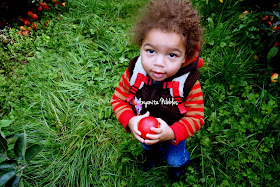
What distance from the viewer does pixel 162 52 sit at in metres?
1.14

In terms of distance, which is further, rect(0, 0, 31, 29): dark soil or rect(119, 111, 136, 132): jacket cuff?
rect(0, 0, 31, 29): dark soil

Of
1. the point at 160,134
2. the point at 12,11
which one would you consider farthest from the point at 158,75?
the point at 12,11

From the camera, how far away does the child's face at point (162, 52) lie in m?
1.11

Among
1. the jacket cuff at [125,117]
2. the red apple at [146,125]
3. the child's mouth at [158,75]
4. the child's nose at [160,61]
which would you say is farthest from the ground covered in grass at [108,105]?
the child's nose at [160,61]

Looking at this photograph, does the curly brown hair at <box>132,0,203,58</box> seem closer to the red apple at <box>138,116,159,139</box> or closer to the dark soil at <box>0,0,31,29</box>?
the red apple at <box>138,116,159,139</box>

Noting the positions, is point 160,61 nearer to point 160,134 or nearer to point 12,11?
point 160,134

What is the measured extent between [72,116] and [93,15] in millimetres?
1967

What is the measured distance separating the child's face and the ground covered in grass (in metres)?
1.25

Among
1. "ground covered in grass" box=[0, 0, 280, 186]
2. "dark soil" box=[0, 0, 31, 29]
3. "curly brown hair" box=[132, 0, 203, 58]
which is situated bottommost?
"ground covered in grass" box=[0, 0, 280, 186]

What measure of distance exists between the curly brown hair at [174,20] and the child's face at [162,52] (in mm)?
34

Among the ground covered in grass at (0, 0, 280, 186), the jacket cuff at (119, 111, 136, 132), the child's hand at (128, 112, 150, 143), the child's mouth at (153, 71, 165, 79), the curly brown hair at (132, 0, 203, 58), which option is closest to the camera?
the curly brown hair at (132, 0, 203, 58)

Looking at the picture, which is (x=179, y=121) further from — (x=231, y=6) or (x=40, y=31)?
(x=40, y=31)

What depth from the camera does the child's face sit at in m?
1.11

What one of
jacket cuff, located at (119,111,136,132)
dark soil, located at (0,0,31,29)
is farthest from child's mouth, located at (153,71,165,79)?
dark soil, located at (0,0,31,29)
